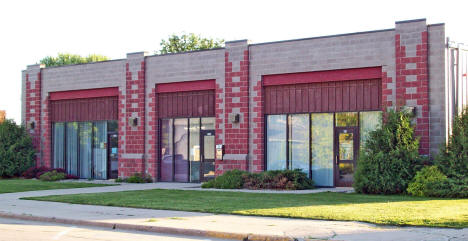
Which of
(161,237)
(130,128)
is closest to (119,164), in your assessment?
(130,128)

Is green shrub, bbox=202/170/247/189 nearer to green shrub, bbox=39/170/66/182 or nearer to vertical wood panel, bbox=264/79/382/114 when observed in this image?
vertical wood panel, bbox=264/79/382/114

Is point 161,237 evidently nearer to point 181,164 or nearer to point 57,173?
point 181,164

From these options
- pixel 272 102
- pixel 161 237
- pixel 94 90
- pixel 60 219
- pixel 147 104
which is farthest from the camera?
pixel 94 90

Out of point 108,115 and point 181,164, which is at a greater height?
point 108,115

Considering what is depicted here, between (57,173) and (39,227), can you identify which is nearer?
(39,227)

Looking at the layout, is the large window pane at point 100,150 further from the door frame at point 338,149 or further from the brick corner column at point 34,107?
the door frame at point 338,149

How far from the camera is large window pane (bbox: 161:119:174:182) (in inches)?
1125

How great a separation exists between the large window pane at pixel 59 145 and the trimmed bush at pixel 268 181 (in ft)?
38.5

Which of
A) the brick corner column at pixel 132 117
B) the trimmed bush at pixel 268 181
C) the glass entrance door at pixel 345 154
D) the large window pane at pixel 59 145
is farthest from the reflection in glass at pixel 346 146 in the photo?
the large window pane at pixel 59 145

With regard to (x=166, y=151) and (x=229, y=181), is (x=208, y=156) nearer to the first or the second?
(x=166, y=151)

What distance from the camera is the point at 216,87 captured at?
26.8 metres

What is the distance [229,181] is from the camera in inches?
944

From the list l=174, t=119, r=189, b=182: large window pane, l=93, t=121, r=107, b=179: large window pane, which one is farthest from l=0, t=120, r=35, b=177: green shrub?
l=174, t=119, r=189, b=182: large window pane

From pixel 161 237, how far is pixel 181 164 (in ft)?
52.5
